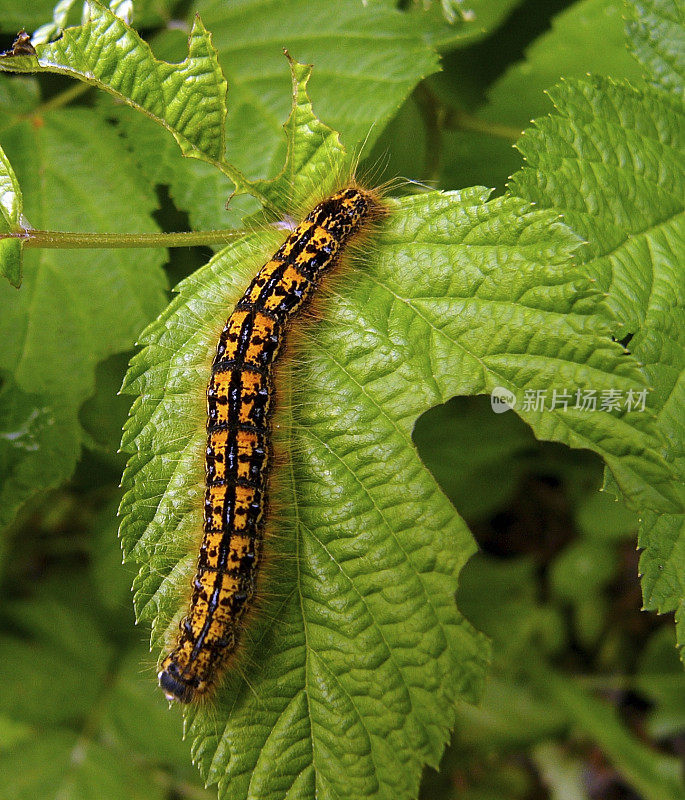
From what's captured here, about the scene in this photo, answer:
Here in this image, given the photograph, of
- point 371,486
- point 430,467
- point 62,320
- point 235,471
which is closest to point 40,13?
point 62,320

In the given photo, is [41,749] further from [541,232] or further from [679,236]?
[679,236]

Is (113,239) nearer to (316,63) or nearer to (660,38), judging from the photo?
(316,63)

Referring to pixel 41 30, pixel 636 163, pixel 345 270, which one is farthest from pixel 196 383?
pixel 636 163

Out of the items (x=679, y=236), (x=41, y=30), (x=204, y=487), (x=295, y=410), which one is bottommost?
(x=204, y=487)

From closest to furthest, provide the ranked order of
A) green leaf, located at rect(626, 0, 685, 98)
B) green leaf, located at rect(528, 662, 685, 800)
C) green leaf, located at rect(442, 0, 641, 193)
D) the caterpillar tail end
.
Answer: the caterpillar tail end → green leaf, located at rect(626, 0, 685, 98) → green leaf, located at rect(442, 0, 641, 193) → green leaf, located at rect(528, 662, 685, 800)

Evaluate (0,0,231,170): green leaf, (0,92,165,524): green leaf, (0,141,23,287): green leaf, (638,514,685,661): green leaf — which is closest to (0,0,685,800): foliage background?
(0,92,165,524): green leaf

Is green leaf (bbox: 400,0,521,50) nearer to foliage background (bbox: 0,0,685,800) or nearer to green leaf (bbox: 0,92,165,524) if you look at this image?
foliage background (bbox: 0,0,685,800)

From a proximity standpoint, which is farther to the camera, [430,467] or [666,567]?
[430,467]
